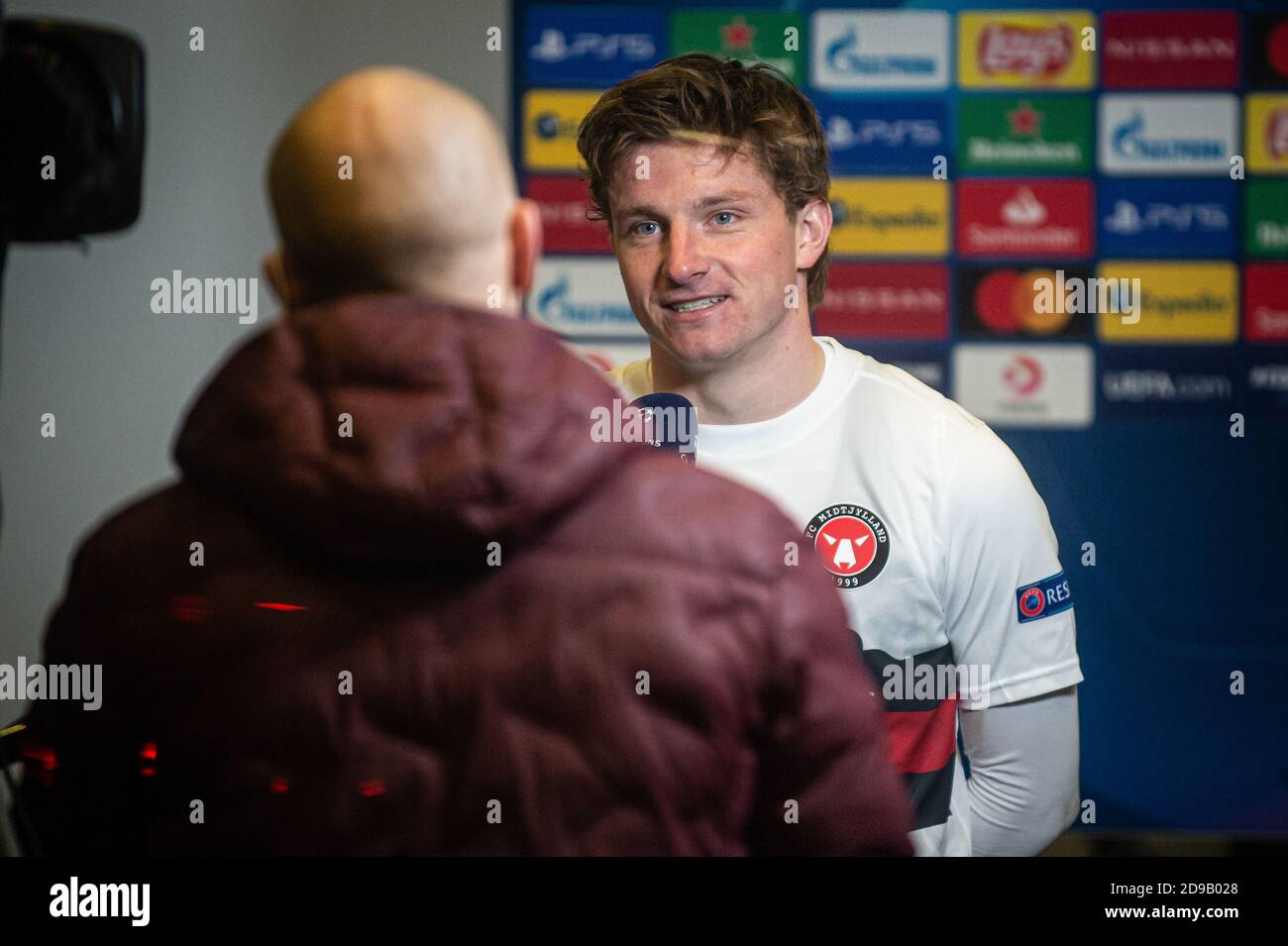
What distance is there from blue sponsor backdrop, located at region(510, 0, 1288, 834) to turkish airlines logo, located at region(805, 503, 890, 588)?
0.91 meters

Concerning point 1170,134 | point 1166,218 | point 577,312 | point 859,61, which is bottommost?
point 577,312

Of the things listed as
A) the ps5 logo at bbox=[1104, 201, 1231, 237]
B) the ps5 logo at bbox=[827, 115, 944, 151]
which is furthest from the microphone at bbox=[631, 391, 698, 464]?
the ps5 logo at bbox=[1104, 201, 1231, 237]

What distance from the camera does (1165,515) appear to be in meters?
2.37

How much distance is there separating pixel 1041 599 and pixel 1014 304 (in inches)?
40.5

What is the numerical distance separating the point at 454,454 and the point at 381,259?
0.16 m

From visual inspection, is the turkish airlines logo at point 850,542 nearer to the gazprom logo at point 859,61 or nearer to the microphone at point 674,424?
the microphone at point 674,424

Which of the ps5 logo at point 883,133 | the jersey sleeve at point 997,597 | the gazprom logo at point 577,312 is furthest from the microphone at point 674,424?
the ps5 logo at point 883,133

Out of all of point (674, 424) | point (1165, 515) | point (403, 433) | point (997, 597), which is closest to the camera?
point (403, 433)

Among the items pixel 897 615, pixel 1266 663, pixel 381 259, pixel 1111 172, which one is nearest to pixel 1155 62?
pixel 1111 172

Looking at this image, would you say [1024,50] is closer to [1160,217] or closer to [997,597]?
[1160,217]

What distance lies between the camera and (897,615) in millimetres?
1586

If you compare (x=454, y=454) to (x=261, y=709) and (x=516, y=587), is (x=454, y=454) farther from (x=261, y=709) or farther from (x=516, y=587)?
(x=261, y=709)

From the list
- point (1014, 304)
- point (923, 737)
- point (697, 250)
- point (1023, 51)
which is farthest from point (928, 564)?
point (1023, 51)

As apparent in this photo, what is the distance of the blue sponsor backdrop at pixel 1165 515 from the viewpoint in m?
2.38
